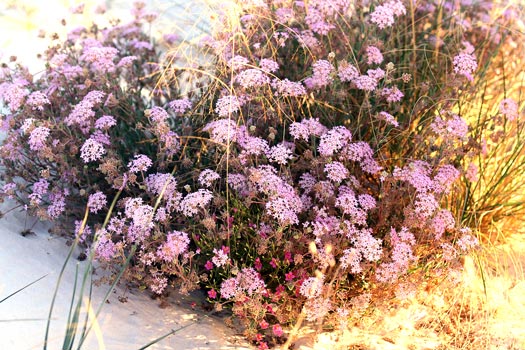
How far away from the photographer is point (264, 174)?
2.68 meters

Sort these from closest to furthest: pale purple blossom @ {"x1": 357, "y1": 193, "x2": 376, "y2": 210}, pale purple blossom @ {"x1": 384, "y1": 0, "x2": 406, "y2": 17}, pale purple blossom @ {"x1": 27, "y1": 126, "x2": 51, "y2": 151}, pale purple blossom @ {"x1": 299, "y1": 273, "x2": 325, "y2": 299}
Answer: pale purple blossom @ {"x1": 299, "y1": 273, "x2": 325, "y2": 299}
pale purple blossom @ {"x1": 357, "y1": 193, "x2": 376, "y2": 210}
pale purple blossom @ {"x1": 27, "y1": 126, "x2": 51, "y2": 151}
pale purple blossom @ {"x1": 384, "y1": 0, "x2": 406, "y2": 17}

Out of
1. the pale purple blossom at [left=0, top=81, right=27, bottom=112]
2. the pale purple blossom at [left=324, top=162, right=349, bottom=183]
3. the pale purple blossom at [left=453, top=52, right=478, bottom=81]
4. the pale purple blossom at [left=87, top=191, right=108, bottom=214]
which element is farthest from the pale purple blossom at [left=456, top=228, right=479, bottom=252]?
the pale purple blossom at [left=0, top=81, right=27, bottom=112]

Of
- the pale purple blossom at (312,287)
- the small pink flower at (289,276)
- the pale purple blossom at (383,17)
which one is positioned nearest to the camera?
the pale purple blossom at (312,287)

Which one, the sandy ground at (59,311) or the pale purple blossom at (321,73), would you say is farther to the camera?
the pale purple blossom at (321,73)

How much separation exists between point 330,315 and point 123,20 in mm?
3789

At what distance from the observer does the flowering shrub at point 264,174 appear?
2680mm

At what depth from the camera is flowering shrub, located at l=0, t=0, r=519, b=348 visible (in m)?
2.68

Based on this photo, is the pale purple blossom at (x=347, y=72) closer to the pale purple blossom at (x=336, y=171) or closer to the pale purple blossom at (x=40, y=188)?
the pale purple blossom at (x=336, y=171)

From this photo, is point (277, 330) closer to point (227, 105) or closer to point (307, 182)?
point (307, 182)

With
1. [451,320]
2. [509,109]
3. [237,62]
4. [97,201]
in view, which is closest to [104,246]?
[97,201]

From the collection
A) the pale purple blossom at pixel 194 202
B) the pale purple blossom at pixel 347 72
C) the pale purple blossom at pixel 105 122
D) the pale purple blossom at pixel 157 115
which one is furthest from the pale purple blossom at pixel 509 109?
the pale purple blossom at pixel 105 122

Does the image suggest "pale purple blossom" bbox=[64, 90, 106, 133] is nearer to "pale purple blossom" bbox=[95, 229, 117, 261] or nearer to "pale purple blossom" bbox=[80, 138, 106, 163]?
"pale purple blossom" bbox=[80, 138, 106, 163]

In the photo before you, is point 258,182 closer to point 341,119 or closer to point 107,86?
point 341,119

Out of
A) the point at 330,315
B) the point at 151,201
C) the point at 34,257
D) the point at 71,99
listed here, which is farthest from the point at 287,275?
the point at 71,99
